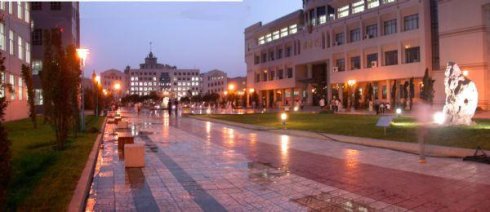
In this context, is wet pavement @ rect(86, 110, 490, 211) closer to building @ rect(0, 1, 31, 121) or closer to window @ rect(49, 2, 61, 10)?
building @ rect(0, 1, 31, 121)

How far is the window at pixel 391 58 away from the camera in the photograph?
187ft

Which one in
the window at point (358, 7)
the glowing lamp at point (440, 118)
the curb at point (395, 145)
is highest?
the window at point (358, 7)

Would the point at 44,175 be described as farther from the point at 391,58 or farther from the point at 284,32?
the point at 284,32

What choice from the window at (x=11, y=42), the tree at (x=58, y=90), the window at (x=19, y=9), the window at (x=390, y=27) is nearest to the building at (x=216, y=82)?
the window at (x=390, y=27)

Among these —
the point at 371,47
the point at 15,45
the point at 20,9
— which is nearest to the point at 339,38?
the point at 371,47

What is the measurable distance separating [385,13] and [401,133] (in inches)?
1711

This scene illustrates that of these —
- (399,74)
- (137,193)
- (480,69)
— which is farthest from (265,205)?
(399,74)

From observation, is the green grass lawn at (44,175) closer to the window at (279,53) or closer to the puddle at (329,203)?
the puddle at (329,203)

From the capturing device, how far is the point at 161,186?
30.0ft

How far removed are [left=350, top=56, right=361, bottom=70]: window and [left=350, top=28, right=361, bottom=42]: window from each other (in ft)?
8.56

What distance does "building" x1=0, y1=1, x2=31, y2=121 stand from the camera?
3316 centimetres

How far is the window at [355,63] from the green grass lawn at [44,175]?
5219 centimetres

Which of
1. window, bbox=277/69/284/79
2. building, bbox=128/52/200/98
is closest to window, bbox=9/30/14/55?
window, bbox=277/69/284/79

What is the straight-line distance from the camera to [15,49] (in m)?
36.7
